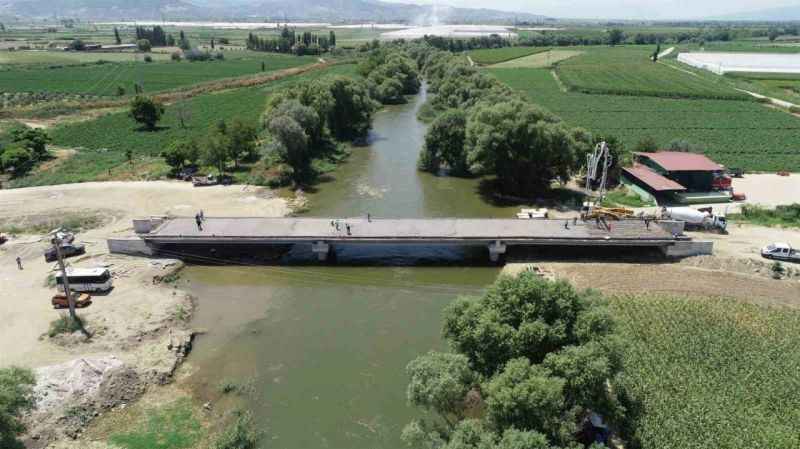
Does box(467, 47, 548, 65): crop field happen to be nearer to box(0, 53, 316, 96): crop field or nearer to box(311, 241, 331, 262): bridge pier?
box(0, 53, 316, 96): crop field

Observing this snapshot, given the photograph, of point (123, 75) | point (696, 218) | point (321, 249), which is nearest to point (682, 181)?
point (696, 218)

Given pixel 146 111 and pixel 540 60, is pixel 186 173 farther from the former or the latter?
pixel 540 60

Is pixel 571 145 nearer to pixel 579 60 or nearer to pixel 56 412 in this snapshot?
pixel 56 412

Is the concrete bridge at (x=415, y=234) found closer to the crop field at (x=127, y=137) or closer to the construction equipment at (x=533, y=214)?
the construction equipment at (x=533, y=214)

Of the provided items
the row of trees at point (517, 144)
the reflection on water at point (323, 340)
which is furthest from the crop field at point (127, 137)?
the row of trees at point (517, 144)

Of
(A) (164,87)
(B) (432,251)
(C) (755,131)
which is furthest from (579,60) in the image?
(B) (432,251)

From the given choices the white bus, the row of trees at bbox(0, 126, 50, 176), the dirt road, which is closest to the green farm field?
the row of trees at bbox(0, 126, 50, 176)

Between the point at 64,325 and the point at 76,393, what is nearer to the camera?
the point at 76,393
